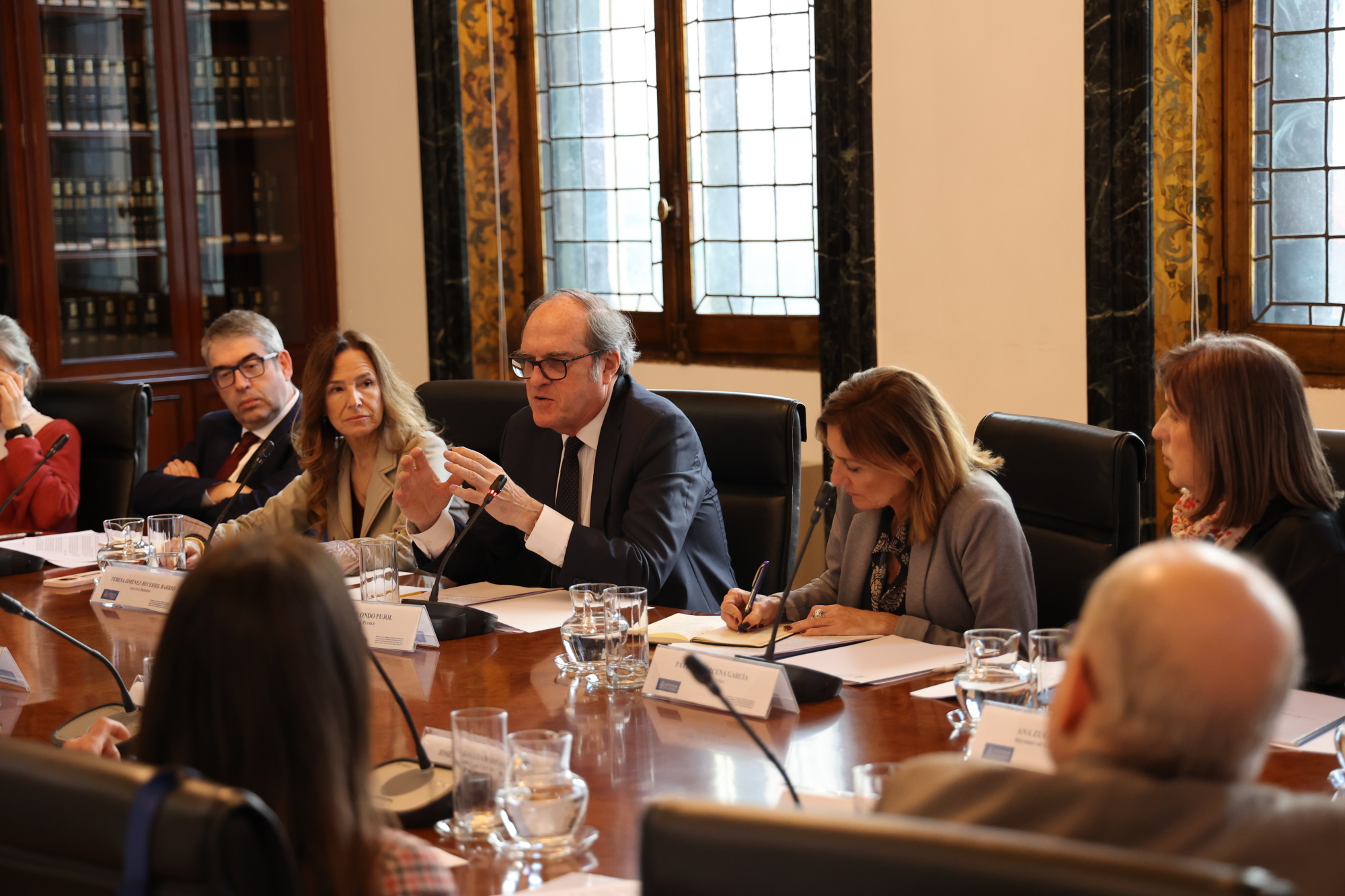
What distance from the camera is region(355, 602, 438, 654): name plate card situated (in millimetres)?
2318

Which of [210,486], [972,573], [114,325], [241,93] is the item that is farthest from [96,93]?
[972,573]

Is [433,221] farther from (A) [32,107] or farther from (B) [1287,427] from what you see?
(B) [1287,427]

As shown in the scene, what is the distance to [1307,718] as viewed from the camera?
70.2 inches

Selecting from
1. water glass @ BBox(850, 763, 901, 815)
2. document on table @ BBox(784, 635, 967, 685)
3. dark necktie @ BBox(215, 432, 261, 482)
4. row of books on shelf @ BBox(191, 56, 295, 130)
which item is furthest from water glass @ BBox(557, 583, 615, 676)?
row of books on shelf @ BBox(191, 56, 295, 130)

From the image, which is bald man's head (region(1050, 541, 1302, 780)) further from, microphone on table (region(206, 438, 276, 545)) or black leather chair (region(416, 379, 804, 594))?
microphone on table (region(206, 438, 276, 545))

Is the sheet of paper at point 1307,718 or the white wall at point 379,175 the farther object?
the white wall at point 379,175

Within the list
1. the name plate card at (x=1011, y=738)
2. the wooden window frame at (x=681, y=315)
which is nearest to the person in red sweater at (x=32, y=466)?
the wooden window frame at (x=681, y=315)

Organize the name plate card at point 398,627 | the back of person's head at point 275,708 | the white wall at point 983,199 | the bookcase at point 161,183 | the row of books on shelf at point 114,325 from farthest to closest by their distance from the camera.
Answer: the row of books on shelf at point 114,325 → the bookcase at point 161,183 → the white wall at point 983,199 → the name plate card at point 398,627 → the back of person's head at point 275,708

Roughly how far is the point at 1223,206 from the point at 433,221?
9.39ft

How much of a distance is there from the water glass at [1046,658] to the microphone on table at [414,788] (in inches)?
29.0

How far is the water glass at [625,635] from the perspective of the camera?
2098mm

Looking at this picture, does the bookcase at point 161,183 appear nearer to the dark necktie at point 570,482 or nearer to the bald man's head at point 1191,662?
the dark necktie at point 570,482

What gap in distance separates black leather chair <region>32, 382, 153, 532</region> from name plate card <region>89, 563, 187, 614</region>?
1249 mm

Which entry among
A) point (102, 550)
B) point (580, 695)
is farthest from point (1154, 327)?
point (102, 550)
